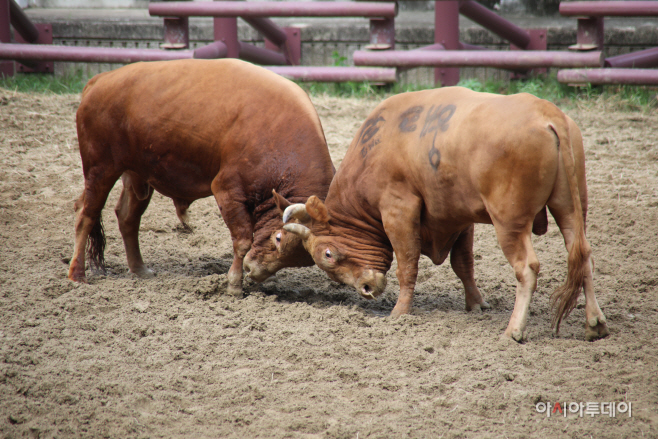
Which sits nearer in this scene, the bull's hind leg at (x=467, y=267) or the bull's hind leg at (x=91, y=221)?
the bull's hind leg at (x=467, y=267)

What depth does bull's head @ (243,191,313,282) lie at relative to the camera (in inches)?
179

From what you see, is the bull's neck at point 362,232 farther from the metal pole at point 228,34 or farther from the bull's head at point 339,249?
the metal pole at point 228,34

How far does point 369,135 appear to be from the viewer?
171 inches

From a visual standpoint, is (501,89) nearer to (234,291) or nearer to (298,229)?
(298,229)

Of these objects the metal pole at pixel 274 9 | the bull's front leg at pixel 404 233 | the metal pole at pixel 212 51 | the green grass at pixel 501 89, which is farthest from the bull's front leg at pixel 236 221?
the metal pole at pixel 274 9

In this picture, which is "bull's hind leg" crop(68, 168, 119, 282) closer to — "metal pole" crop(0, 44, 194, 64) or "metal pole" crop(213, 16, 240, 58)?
"metal pole" crop(0, 44, 194, 64)

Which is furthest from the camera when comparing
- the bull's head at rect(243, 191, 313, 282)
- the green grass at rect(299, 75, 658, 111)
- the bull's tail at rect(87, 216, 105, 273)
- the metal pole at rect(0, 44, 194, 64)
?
the metal pole at rect(0, 44, 194, 64)

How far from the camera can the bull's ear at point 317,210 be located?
4.30m

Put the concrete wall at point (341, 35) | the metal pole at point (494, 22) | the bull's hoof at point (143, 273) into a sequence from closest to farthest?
the bull's hoof at point (143, 273) < the metal pole at point (494, 22) < the concrete wall at point (341, 35)

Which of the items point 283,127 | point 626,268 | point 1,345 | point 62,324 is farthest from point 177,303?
point 626,268

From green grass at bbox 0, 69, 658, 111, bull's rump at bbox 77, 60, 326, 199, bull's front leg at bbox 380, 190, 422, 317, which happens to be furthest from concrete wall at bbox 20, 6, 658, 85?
bull's front leg at bbox 380, 190, 422, 317

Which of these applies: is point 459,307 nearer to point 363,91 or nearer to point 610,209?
point 610,209

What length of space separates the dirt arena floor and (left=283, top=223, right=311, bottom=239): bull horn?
0.51 metres

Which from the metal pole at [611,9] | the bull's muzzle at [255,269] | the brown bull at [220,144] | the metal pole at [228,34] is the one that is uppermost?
the metal pole at [611,9]
